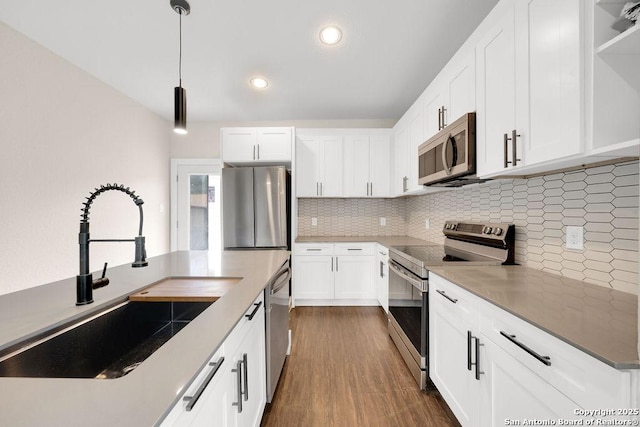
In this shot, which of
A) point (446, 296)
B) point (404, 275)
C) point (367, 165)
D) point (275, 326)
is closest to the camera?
point (446, 296)

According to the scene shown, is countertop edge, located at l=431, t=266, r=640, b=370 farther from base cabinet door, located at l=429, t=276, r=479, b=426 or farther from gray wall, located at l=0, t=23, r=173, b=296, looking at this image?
gray wall, located at l=0, t=23, r=173, b=296

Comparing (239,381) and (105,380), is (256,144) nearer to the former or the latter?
(239,381)

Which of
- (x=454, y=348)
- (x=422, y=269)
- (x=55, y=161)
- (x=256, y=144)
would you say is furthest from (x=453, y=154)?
(x=55, y=161)

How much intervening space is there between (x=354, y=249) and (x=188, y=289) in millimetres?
2269

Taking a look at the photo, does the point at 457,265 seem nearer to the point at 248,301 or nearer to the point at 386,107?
the point at 248,301

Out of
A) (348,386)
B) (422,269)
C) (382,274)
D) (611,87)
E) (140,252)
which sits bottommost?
(348,386)

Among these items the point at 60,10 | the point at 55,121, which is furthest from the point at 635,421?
the point at 55,121

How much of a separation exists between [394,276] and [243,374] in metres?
1.63

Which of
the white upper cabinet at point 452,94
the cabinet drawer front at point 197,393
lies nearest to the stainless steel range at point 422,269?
the white upper cabinet at point 452,94

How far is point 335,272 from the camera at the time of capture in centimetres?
323

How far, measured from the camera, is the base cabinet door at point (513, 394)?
2.67 feet

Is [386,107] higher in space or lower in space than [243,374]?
higher

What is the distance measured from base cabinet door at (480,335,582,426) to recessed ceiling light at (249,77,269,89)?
2.89 metres

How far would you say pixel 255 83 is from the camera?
2840 mm
